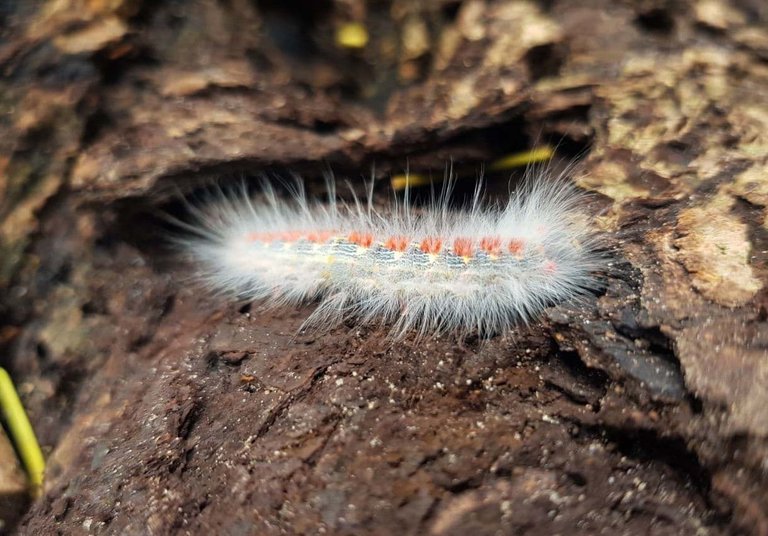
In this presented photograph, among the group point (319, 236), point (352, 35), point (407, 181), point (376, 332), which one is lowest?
point (376, 332)

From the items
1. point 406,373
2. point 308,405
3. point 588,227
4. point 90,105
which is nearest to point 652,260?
point 588,227

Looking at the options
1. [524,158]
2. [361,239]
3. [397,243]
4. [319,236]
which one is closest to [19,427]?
[319,236]

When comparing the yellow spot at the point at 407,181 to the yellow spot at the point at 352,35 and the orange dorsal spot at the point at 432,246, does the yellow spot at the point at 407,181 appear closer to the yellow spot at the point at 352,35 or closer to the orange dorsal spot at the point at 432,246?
the orange dorsal spot at the point at 432,246

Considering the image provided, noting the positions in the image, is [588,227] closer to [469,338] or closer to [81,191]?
[469,338]

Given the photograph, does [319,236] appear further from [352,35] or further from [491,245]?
[352,35]

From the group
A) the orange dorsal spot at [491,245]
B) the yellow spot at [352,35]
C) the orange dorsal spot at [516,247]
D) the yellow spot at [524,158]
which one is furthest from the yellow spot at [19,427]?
the yellow spot at [524,158]

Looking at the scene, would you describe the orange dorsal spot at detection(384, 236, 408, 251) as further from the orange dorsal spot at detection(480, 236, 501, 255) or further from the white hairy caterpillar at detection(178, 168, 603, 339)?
the orange dorsal spot at detection(480, 236, 501, 255)
